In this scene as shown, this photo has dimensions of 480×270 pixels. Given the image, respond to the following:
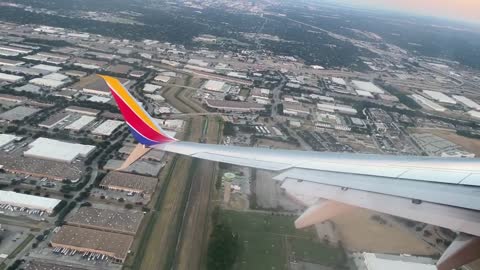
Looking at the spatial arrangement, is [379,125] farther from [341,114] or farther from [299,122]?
[299,122]

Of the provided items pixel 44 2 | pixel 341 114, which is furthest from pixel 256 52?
pixel 44 2

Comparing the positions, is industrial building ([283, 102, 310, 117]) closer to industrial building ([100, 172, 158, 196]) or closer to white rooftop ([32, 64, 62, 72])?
industrial building ([100, 172, 158, 196])

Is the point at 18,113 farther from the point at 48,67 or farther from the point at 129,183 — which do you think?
the point at 48,67

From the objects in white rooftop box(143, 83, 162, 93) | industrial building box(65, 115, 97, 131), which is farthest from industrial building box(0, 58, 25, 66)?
industrial building box(65, 115, 97, 131)

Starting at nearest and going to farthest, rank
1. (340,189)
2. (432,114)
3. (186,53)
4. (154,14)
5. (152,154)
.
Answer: (340,189), (152,154), (432,114), (186,53), (154,14)

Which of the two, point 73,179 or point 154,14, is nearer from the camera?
point 73,179

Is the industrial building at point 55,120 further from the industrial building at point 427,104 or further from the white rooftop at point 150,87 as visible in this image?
the industrial building at point 427,104

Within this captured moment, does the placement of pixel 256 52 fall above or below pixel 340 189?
below
